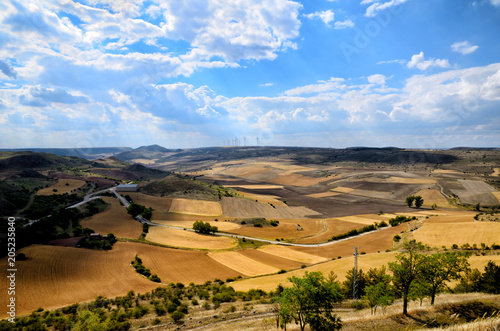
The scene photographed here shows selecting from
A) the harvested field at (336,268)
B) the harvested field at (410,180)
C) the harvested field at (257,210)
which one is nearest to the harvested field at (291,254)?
the harvested field at (336,268)

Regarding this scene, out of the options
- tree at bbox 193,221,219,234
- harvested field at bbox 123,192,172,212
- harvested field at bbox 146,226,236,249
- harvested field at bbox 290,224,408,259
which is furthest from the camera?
harvested field at bbox 123,192,172,212

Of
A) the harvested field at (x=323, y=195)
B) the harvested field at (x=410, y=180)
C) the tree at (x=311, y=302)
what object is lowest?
the harvested field at (x=323, y=195)

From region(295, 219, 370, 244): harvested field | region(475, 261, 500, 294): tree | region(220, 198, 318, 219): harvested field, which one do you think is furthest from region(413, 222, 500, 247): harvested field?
region(220, 198, 318, 219): harvested field

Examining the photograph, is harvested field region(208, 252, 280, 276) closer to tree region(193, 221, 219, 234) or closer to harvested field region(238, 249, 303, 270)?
harvested field region(238, 249, 303, 270)

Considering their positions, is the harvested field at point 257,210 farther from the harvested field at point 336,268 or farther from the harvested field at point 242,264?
the harvested field at point 336,268

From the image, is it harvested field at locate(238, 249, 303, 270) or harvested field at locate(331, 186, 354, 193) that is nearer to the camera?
harvested field at locate(238, 249, 303, 270)

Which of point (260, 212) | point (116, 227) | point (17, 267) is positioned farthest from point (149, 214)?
point (17, 267)

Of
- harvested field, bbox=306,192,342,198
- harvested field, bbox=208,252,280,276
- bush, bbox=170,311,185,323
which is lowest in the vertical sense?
harvested field, bbox=208,252,280,276
